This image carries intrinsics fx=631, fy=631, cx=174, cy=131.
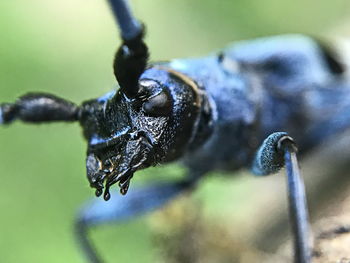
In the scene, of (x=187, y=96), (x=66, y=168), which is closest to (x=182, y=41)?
(x=66, y=168)

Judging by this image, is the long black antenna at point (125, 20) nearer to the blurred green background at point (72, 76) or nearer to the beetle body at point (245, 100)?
the beetle body at point (245, 100)

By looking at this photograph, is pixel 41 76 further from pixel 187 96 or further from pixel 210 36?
pixel 187 96

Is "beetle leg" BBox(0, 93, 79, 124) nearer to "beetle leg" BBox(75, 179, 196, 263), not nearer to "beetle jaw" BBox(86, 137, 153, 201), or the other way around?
"beetle jaw" BBox(86, 137, 153, 201)

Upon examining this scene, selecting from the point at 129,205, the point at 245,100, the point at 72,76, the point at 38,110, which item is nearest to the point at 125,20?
the point at 38,110

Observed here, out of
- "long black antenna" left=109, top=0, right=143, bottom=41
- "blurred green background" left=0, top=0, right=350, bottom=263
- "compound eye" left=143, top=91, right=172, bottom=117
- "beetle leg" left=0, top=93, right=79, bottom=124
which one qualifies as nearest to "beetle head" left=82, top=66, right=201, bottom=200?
"compound eye" left=143, top=91, right=172, bottom=117

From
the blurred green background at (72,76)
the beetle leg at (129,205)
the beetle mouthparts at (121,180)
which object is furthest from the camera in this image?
the blurred green background at (72,76)

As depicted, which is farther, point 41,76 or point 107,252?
point 41,76

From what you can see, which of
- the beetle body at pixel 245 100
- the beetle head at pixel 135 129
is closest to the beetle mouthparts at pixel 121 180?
the beetle head at pixel 135 129
